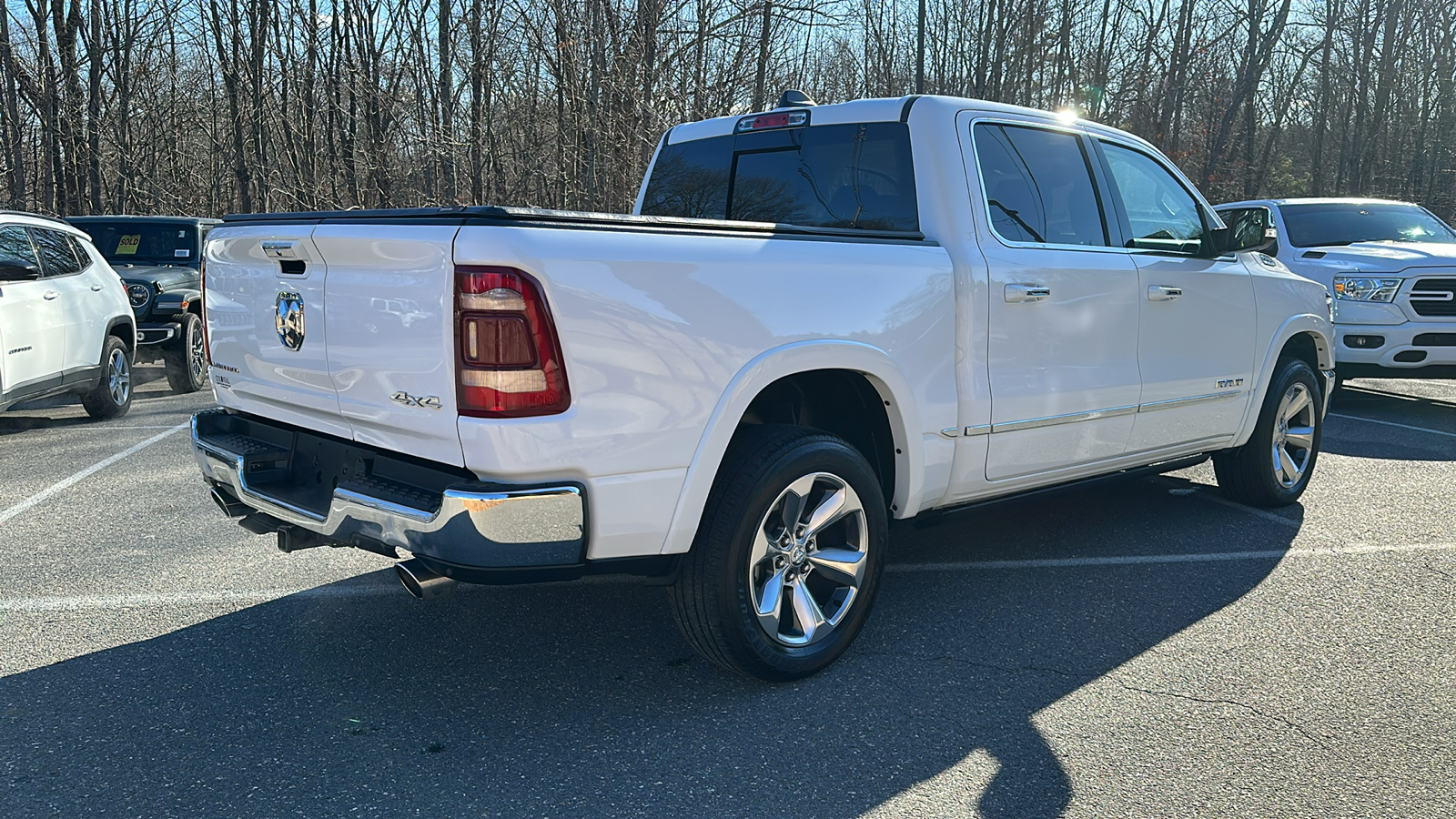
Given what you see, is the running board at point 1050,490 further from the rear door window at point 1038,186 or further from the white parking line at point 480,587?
the rear door window at point 1038,186

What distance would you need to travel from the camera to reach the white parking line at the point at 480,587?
14.3 ft

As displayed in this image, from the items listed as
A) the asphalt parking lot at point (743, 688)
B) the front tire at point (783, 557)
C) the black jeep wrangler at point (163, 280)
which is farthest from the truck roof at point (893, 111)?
the black jeep wrangler at point (163, 280)

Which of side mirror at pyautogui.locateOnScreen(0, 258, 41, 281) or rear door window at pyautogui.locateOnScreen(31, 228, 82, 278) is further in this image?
rear door window at pyautogui.locateOnScreen(31, 228, 82, 278)

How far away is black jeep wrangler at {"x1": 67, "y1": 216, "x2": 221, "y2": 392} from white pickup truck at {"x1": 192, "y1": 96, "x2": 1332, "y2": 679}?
306 inches

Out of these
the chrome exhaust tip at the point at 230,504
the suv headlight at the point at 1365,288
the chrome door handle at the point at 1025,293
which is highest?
the chrome door handle at the point at 1025,293

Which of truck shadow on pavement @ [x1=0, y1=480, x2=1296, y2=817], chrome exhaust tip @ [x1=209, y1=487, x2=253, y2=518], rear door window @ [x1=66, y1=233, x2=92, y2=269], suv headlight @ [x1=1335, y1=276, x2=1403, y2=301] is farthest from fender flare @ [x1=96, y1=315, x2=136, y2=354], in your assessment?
suv headlight @ [x1=1335, y1=276, x2=1403, y2=301]

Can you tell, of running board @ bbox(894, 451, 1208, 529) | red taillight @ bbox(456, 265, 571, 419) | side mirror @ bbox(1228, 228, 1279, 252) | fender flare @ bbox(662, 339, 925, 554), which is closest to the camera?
red taillight @ bbox(456, 265, 571, 419)

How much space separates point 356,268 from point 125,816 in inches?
60.1

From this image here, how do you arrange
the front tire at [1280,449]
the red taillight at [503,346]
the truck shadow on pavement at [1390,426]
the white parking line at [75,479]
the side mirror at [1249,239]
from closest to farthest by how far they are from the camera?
the red taillight at [503,346]
the side mirror at [1249,239]
the front tire at [1280,449]
the white parking line at [75,479]
the truck shadow on pavement at [1390,426]

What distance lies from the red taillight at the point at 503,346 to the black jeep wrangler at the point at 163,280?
8.68m

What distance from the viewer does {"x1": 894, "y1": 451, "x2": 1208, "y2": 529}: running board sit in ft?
14.0

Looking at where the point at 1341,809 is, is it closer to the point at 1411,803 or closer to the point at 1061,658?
the point at 1411,803

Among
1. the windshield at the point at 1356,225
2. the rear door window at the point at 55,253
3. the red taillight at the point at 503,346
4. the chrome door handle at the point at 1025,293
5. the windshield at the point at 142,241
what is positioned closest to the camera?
the red taillight at the point at 503,346

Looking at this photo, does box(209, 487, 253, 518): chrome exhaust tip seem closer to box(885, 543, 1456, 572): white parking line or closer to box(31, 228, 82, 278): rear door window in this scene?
box(885, 543, 1456, 572): white parking line
